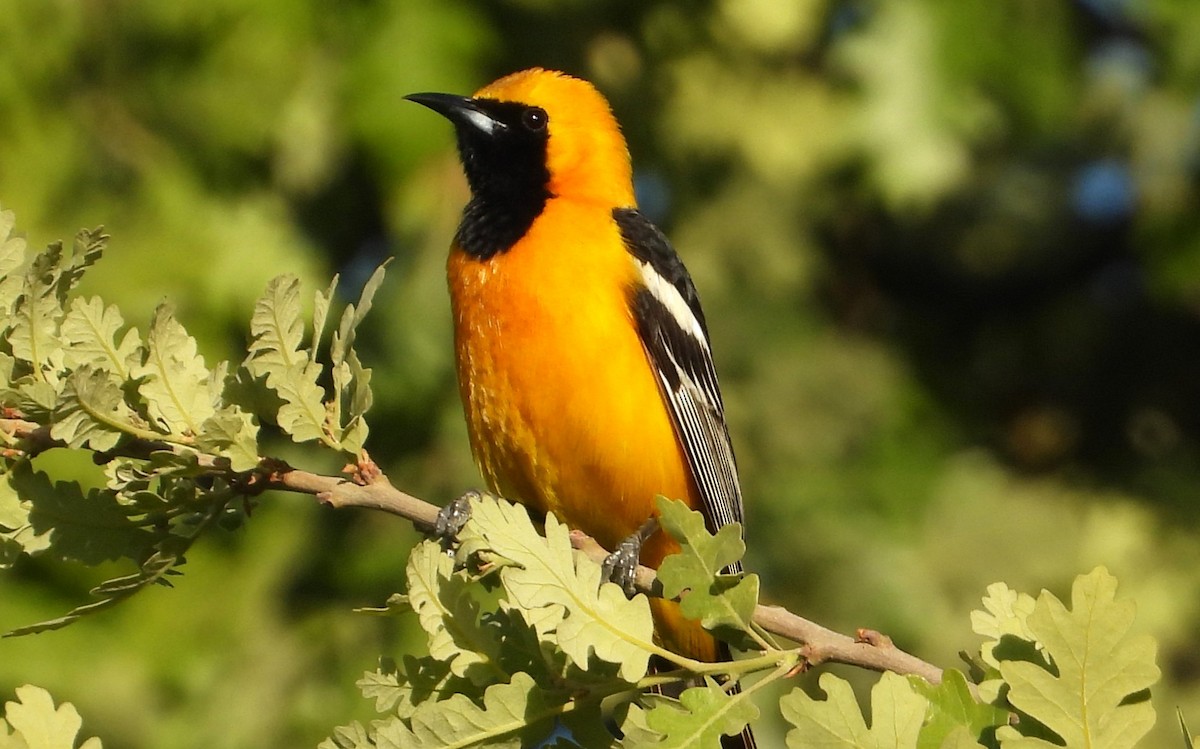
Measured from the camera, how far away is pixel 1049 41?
208 inches

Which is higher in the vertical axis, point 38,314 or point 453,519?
point 38,314

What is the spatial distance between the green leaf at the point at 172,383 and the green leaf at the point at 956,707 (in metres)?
1.06

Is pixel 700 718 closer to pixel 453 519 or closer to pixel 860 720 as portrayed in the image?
pixel 860 720

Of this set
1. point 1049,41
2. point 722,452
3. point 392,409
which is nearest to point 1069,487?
point 1049,41

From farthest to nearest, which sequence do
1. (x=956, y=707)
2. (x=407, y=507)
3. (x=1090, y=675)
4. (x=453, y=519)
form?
(x=453, y=519) < (x=407, y=507) < (x=956, y=707) < (x=1090, y=675)

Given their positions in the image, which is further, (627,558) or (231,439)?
(627,558)

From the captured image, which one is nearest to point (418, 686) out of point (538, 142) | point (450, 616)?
point (450, 616)

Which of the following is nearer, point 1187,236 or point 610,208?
point 610,208

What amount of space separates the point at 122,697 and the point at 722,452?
9.18 feet

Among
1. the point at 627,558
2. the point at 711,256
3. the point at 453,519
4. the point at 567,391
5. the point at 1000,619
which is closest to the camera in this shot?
the point at 1000,619

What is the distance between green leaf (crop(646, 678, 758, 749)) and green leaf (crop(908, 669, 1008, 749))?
21 cm

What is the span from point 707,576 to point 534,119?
2.43m

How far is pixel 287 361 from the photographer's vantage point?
2.20 m

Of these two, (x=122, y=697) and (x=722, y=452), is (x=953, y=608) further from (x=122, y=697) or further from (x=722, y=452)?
(x=122, y=697)
